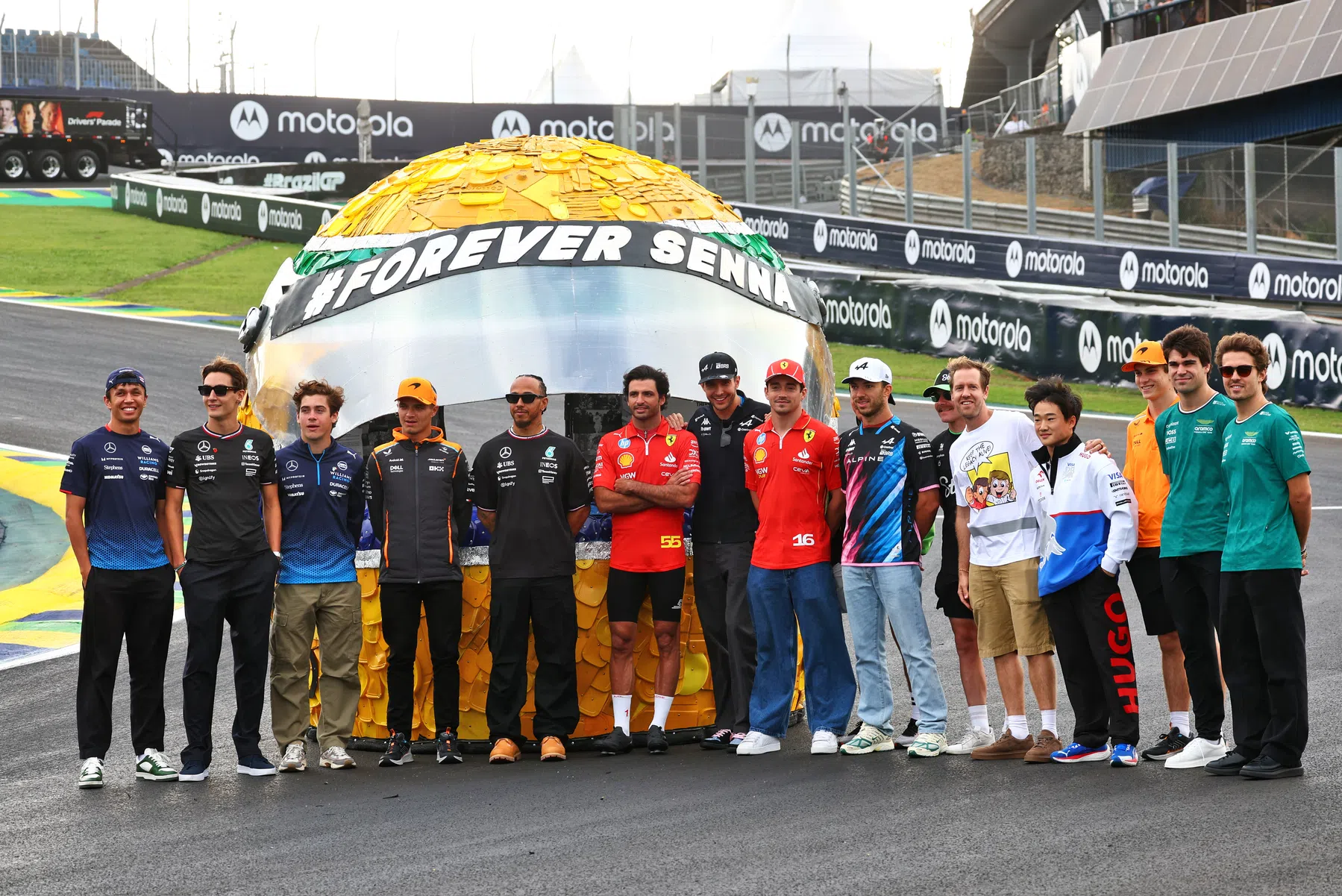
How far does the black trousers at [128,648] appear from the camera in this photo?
755 cm

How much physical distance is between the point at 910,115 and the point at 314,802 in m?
43.2

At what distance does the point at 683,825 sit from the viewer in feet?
21.2

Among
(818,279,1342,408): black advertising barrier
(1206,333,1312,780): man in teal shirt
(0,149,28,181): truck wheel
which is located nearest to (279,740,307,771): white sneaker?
(1206,333,1312,780): man in teal shirt

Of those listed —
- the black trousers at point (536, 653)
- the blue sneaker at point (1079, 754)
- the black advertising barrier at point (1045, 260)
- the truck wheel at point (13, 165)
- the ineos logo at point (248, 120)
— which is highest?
the ineos logo at point (248, 120)

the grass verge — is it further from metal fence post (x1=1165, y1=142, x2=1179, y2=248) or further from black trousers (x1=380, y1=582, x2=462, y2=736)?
black trousers (x1=380, y1=582, x2=462, y2=736)

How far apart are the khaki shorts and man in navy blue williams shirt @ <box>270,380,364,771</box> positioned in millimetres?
3172

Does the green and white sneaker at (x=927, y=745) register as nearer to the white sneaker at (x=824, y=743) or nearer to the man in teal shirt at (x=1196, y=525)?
the white sneaker at (x=824, y=743)

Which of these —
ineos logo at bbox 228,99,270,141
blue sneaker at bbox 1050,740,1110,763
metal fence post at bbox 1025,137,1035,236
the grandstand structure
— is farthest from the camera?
ineos logo at bbox 228,99,270,141

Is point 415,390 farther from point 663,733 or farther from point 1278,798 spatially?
point 1278,798

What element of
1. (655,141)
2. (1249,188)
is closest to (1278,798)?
(1249,188)

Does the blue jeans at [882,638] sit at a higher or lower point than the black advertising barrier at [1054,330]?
lower

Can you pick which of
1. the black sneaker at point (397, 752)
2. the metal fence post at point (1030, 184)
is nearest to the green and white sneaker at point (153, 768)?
the black sneaker at point (397, 752)

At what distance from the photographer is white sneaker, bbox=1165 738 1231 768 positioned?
23.5ft

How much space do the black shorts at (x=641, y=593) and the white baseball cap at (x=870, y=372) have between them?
4.52ft
